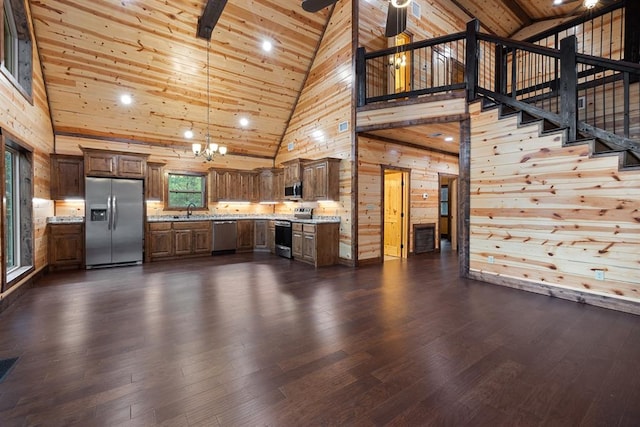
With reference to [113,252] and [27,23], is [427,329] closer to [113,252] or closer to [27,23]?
[113,252]

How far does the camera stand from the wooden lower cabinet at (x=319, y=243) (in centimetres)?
597

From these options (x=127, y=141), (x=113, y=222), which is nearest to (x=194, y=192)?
(x=127, y=141)

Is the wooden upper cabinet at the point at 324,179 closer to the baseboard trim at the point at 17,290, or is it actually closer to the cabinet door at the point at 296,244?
the cabinet door at the point at 296,244

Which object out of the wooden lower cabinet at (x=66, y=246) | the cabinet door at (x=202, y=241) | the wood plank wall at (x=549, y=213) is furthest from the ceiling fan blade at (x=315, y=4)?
Answer: the wooden lower cabinet at (x=66, y=246)

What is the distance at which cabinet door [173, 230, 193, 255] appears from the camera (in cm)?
696

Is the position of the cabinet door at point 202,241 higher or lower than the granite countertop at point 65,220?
lower

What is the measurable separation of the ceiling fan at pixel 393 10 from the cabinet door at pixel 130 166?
481 centimetres

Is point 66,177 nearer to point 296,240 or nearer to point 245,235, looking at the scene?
point 245,235

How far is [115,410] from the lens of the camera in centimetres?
178

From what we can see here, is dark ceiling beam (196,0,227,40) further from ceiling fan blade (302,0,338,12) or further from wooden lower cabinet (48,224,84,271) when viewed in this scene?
wooden lower cabinet (48,224,84,271)

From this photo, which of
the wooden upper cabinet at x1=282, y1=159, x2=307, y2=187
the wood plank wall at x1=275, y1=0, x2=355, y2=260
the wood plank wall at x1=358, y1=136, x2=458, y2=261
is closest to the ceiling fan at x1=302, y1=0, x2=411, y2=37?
the wood plank wall at x1=275, y1=0, x2=355, y2=260

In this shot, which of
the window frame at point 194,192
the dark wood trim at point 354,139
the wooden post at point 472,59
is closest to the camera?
the wooden post at point 472,59

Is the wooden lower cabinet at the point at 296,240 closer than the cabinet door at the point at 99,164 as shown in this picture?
No

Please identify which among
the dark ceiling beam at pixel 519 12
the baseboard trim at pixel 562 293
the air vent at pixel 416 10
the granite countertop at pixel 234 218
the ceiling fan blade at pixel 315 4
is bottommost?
the baseboard trim at pixel 562 293
